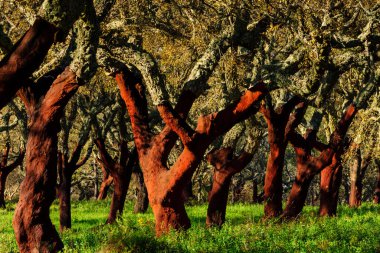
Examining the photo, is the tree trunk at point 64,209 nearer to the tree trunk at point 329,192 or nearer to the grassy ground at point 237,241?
the grassy ground at point 237,241

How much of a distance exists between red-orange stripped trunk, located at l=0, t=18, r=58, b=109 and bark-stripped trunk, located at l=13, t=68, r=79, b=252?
3.54 meters

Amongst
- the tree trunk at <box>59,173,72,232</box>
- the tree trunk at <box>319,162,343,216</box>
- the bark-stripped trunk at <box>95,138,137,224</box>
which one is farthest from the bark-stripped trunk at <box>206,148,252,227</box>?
the tree trunk at <box>59,173,72,232</box>

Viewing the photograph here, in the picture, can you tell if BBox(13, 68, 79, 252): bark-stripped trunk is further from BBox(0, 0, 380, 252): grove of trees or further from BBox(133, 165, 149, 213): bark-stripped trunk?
BBox(133, 165, 149, 213): bark-stripped trunk

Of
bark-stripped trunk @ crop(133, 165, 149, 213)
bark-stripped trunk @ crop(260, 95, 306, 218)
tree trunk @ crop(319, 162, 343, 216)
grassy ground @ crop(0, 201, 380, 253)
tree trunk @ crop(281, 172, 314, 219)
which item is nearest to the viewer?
grassy ground @ crop(0, 201, 380, 253)

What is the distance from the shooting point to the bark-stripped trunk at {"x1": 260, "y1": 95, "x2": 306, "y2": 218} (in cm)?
1938

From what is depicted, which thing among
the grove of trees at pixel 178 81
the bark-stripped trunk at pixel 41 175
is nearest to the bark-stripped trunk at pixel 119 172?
the grove of trees at pixel 178 81

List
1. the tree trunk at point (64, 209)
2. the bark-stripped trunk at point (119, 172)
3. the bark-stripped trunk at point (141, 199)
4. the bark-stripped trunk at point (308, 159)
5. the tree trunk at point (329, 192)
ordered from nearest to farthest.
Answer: the bark-stripped trunk at point (308, 159), the tree trunk at point (64, 209), the tree trunk at point (329, 192), the bark-stripped trunk at point (119, 172), the bark-stripped trunk at point (141, 199)

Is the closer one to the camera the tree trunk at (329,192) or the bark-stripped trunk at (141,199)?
the tree trunk at (329,192)

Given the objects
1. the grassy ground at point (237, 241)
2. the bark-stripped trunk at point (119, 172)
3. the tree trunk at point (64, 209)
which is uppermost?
the bark-stripped trunk at point (119, 172)

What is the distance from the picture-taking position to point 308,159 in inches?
808

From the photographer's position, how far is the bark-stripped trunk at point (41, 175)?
12.0m

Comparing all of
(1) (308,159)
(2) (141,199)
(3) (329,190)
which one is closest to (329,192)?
(3) (329,190)

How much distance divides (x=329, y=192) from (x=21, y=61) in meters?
15.8

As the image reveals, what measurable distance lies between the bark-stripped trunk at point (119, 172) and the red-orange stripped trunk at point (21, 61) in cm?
1373
